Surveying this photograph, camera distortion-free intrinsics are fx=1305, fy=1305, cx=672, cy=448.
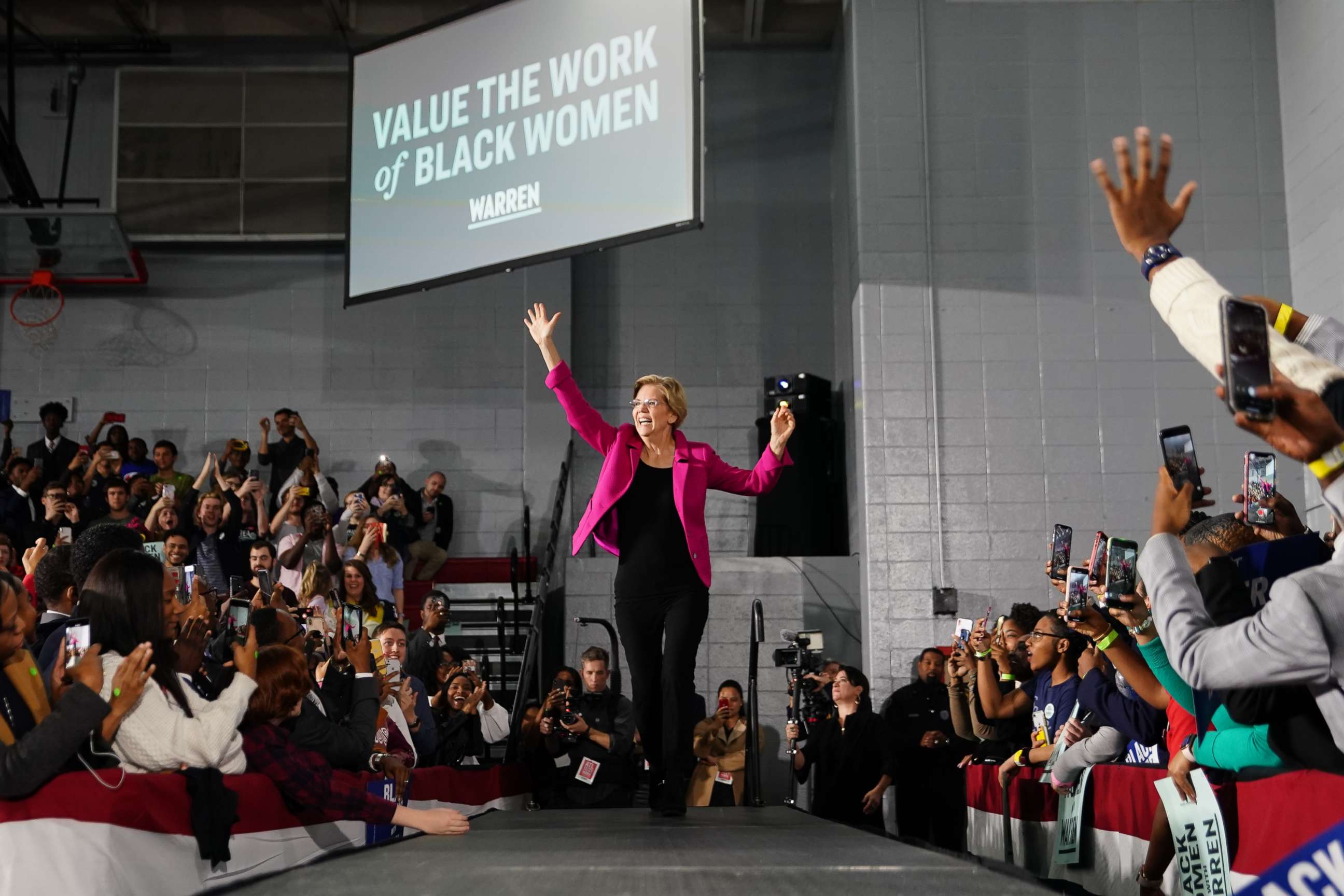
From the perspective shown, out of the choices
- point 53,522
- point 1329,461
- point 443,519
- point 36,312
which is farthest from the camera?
point 36,312

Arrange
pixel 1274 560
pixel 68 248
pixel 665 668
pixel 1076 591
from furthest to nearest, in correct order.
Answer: pixel 68 248, pixel 665 668, pixel 1076 591, pixel 1274 560

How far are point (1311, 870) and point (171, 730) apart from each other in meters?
2.34

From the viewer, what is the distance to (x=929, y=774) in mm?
6910

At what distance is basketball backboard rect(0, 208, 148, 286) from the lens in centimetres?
1102

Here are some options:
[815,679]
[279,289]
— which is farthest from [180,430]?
[815,679]

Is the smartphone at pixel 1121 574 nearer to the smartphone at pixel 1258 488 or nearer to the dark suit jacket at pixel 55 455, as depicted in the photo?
the smartphone at pixel 1258 488

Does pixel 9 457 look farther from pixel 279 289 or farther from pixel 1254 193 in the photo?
pixel 1254 193

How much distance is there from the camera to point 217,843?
297 centimetres

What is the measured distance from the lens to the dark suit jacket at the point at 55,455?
10852 millimetres

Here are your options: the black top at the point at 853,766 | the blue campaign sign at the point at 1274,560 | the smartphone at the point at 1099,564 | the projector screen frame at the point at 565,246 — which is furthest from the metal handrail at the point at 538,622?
the blue campaign sign at the point at 1274,560

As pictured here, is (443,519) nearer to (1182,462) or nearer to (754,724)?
(754,724)

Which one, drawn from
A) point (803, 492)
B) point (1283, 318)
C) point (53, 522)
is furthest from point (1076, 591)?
point (803, 492)

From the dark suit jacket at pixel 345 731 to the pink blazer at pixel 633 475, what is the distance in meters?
0.87

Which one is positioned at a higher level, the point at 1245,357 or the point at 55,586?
the point at 1245,357
